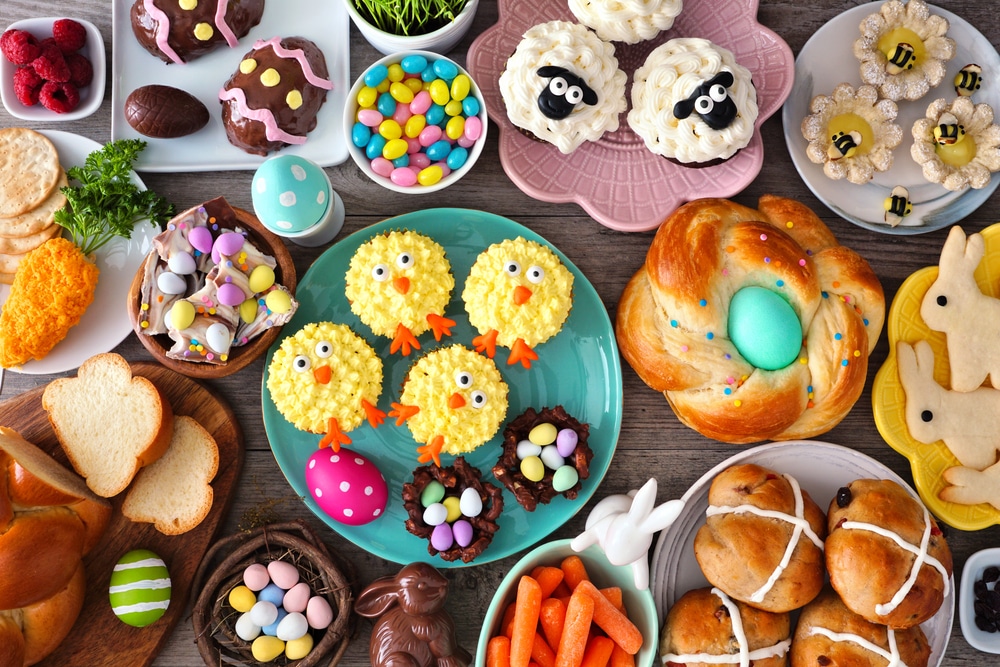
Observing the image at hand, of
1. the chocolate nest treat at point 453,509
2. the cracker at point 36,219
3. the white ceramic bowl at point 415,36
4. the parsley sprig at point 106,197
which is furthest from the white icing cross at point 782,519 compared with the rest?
the cracker at point 36,219

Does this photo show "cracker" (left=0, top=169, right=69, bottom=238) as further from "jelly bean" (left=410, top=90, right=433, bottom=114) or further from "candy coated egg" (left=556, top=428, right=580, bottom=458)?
"candy coated egg" (left=556, top=428, right=580, bottom=458)

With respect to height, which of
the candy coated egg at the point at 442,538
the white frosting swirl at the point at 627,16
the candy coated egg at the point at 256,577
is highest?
the white frosting swirl at the point at 627,16

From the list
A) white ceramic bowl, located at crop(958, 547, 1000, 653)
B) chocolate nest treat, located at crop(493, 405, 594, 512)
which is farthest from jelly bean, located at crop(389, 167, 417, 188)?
white ceramic bowl, located at crop(958, 547, 1000, 653)

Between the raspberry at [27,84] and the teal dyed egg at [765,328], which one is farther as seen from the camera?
the raspberry at [27,84]

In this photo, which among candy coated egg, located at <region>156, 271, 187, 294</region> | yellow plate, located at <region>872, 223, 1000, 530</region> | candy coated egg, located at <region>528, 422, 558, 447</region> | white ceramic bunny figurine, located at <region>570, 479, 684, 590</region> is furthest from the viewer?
yellow plate, located at <region>872, 223, 1000, 530</region>

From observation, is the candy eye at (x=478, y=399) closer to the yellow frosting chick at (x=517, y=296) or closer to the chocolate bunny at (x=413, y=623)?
the yellow frosting chick at (x=517, y=296)

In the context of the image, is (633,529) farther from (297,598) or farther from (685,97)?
(685,97)
